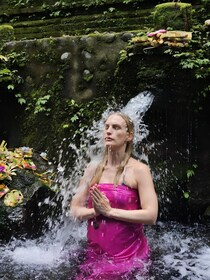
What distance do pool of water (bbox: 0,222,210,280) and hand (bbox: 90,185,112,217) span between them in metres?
0.62

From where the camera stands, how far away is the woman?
3176 millimetres

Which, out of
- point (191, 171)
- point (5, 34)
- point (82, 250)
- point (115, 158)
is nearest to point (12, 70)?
point (5, 34)

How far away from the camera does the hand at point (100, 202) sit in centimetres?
309

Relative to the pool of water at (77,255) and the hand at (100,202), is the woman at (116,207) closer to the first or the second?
the hand at (100,202)

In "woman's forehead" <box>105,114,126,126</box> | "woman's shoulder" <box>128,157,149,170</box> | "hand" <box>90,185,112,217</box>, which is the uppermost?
"woman's forehead" <box>105,114,126,126</box>

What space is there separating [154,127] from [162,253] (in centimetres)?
195

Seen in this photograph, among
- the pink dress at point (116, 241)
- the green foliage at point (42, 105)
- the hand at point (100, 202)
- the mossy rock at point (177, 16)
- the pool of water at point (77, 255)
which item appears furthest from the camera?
the green foliage at point (42, 105)

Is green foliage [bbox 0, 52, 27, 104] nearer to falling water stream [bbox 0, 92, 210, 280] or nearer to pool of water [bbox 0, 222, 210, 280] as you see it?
falling water stream [bbox 0, 92, 210, 280]

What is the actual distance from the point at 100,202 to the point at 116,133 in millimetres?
619

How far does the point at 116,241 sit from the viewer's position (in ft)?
10.9

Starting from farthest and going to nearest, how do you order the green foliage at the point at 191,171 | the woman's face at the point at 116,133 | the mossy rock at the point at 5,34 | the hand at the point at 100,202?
the mossy rock at the point at 5,34
the green foliage at the point at 191,171
the woman's face at the point at 116,133
the hand at the point at 100,202

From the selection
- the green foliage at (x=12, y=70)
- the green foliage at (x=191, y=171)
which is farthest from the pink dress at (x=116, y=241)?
the green foliage at (x=12, y=70)

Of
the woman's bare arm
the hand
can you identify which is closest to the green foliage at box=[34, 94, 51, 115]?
the woman's bare arm

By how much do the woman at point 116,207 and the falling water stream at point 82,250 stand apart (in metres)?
0.22
